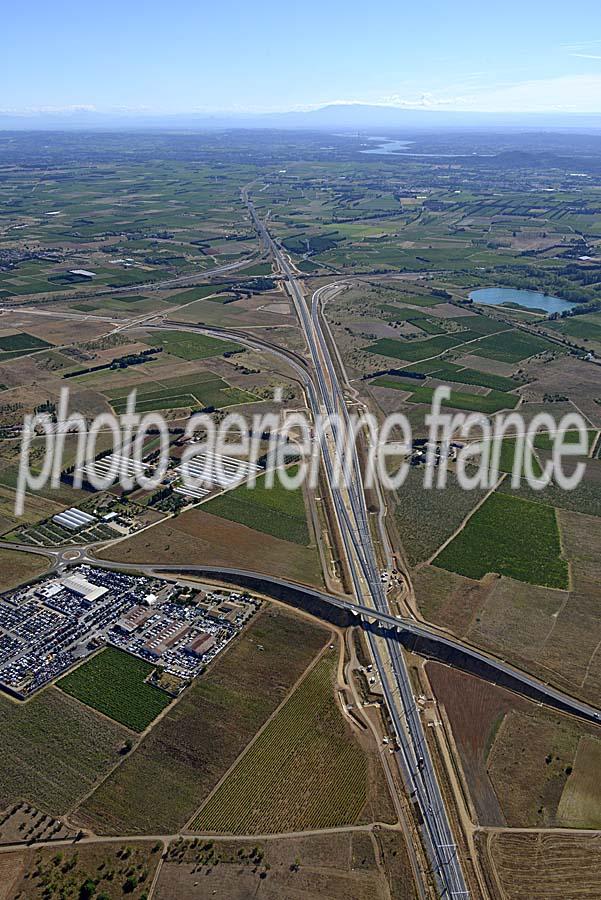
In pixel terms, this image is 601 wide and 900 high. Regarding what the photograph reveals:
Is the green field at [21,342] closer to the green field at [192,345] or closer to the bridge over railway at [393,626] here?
the green field at [192,345]

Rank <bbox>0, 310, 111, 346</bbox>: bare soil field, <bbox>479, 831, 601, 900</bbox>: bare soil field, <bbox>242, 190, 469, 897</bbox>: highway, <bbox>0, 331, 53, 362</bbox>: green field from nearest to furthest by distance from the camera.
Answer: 1. <bbox>479, 831, 601, 900</bbox>: bare soil field
2. <bbox>242, 190, 469, 897</bbox>: highway
3. <bbox>0, 331, 53, 362</bbox>: green field
4. <bbox>0, 310, 111, 346</bbox>: bare soil field

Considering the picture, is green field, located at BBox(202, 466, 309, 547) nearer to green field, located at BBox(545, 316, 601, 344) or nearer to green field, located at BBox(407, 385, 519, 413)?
green field, located at BBox(407, 385, 519, 413)

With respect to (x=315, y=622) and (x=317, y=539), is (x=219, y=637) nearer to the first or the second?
(x=315, y=622)

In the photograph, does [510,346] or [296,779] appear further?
[510,346]

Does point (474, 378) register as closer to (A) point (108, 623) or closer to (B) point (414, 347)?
(B) point (414, 347)

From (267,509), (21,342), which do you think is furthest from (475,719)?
(21,342)

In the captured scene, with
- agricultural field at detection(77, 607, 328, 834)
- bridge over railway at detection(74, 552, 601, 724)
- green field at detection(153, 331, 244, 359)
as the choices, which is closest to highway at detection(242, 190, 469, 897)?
bridge over railway at detection(74, 552, 601, 724)
